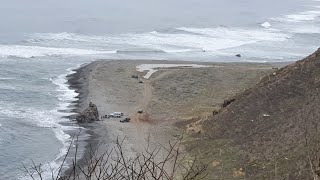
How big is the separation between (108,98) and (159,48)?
32673 mm

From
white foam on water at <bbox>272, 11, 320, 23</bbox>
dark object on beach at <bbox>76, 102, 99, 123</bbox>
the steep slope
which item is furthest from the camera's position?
white foam on water at <bbox>272, 11, 320, 23</bbox>

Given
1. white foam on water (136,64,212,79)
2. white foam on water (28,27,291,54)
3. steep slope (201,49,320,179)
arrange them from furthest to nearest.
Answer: white foam on water (28,27,291,54), white foam on water (136,64,212,79), steep slope (201,49,320,179)

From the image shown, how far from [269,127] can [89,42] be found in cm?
5525

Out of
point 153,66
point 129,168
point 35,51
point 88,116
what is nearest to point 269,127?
point 88,116

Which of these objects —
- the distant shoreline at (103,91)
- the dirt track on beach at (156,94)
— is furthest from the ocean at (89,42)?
the dirt track on beach at (156,94)

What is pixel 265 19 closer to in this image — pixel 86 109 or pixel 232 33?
pixel 232 33

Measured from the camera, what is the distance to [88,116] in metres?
40.6

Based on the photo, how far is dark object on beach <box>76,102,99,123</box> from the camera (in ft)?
133

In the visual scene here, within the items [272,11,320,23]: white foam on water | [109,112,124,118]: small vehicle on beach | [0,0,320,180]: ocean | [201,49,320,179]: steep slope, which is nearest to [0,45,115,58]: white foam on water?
[0,0,320,180]: ocean

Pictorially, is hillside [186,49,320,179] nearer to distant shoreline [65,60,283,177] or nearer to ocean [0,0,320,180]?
distant shoreline [65,60,283,177]

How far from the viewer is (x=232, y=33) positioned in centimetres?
9819

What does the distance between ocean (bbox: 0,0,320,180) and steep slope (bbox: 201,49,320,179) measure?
970 centimetres

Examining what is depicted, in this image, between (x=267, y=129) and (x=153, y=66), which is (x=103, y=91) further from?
(x=267, y=129)

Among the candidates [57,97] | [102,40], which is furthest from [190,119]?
[102,40]
